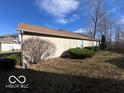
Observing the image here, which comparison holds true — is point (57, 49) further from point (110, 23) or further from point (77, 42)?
point (110, 23)

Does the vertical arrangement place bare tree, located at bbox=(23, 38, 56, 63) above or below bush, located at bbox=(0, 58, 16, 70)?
above

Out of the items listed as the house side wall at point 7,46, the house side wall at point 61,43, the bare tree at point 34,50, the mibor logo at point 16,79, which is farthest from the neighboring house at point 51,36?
the house side wall at point 7,46

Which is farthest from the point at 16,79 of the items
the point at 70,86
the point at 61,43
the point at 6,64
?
the point at 61,43

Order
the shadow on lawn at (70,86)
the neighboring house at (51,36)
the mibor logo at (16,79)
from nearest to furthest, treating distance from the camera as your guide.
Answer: the shadow on lawn at (70,86), the mibor logo at (16,79), the neighboring house at (51,36)

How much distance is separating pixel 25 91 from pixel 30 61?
19.8 ft

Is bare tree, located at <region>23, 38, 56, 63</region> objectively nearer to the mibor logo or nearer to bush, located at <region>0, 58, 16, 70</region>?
bush, located at <region>0, 58, 16, 70</region>

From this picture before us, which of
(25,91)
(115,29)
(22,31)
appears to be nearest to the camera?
(25,91)

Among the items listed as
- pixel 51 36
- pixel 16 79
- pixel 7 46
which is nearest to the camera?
pixel 16 79

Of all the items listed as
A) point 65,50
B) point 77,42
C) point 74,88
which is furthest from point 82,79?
point 77,42

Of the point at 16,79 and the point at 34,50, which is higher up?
the point at 34,50

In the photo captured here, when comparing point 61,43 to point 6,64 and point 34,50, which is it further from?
point 6,64

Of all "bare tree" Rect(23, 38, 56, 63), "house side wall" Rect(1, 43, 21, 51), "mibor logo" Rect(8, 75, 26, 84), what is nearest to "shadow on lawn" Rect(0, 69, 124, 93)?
"mibor logo" Rect(8, 75, 26, 84)

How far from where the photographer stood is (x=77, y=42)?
64.9 feet

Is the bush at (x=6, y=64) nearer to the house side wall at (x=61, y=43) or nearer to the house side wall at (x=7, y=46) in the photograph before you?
the house side wall at (x=61, y=43)
